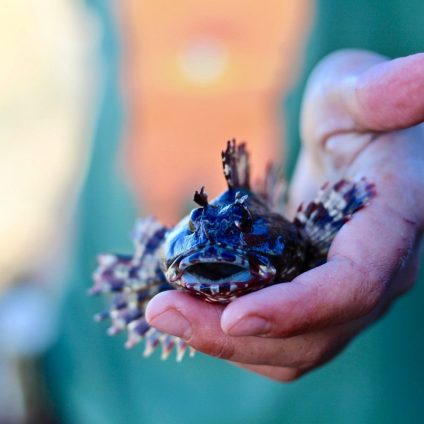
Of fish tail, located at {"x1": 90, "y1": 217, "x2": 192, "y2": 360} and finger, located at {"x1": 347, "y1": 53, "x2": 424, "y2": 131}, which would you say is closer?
finger, located at {"x1": 347, "y1": 53, "x2": 424, "y2": 131}

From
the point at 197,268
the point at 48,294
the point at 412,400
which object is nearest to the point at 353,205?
the point at 197,268

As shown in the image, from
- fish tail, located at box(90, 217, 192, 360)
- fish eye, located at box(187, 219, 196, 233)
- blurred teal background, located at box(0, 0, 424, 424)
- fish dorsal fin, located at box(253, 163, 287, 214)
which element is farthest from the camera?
blurred teal background, located at box(0, 0, 424, 424)

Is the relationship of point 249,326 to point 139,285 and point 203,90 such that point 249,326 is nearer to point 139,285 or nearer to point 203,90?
point 139,285

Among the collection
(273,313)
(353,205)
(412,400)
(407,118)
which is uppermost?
(407,118)

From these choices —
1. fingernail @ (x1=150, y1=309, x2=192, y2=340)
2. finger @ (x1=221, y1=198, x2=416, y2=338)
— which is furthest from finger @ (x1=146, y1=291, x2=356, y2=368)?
finger @ (x1=221, y1=198, x2=416, y2=338)

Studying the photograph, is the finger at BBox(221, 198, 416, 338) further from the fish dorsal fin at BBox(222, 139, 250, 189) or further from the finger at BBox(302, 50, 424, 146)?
the fish dorsal fin at BBox(222, 139, 250, 189)

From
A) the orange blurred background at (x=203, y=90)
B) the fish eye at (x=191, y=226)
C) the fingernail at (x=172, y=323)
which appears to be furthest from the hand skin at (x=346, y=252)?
the orange blurred background at (x=203, y=90)

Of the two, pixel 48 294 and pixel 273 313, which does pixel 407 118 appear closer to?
pixel 273 313

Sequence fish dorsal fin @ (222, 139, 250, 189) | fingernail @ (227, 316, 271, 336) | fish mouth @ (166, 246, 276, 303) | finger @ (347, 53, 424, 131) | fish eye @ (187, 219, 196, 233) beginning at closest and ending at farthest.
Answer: fingernail @ (227, 316, 271, 336)
fish mouth @ (166, 246, 276, 303)
fish eye @ (187, 219, 196, 233)
finger @ (347, 53, 424, 131)
fish dorsal fin @ (222, 139, 250, 189)
